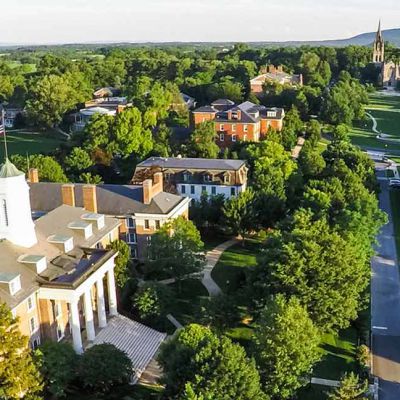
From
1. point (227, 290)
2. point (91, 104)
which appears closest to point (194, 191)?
point (227, 290)

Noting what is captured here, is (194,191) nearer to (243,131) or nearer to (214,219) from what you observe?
(214,219)

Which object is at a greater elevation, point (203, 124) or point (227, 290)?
point (203, 124)

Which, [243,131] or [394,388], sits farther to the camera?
[243,131]

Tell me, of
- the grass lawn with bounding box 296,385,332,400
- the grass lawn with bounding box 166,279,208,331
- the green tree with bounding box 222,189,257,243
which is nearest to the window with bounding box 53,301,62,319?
the grass lawn with bounding box 166,279,208,331

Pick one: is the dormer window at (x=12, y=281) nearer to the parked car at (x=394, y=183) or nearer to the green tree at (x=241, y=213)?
the green tree at (x=241, y=213)

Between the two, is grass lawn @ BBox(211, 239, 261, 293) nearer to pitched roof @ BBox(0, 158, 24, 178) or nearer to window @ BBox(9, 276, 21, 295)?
window @ BBox(9, 276, 21, 295)

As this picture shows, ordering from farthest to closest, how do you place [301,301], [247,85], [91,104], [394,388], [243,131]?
[247,85]
[91,104]
[243,131]
[301,301]
[394,388]
